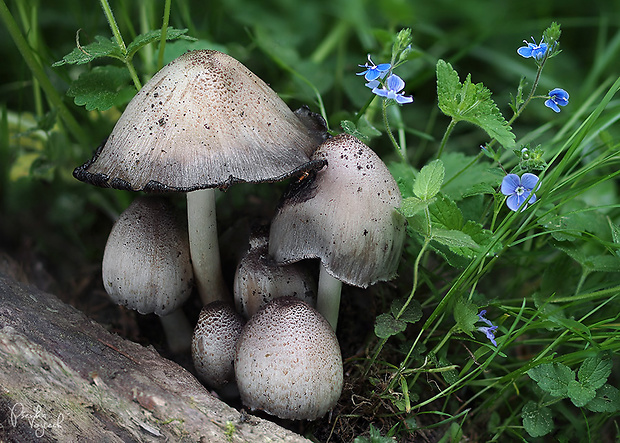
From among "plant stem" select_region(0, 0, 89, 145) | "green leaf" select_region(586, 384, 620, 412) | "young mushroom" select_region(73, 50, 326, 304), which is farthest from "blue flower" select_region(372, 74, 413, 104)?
"plant stem" select_region(0, 0, 89, 145)

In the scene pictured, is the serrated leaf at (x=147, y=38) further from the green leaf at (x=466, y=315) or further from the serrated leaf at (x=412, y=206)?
the green leaf at (x=466, y=315)

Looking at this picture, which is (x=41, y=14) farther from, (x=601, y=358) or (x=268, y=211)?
(x=601, y=358)

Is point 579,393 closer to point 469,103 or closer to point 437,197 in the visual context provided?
point 437,197

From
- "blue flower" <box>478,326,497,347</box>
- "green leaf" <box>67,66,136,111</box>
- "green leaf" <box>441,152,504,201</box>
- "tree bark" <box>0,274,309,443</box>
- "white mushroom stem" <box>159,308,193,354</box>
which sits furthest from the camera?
"white mushroom stem" <box>159,308,193,354</box>

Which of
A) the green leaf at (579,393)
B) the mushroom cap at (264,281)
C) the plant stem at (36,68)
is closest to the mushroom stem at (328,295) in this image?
the mushroom cap at (264,281)

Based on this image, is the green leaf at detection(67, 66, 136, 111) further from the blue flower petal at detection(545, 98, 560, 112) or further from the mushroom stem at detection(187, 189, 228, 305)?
the blue flower petal at detection(545, 98, 560, 112)

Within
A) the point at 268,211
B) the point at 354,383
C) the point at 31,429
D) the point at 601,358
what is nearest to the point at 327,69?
the point at 268,211

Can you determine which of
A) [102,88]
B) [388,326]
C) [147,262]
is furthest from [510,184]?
[102,88]
